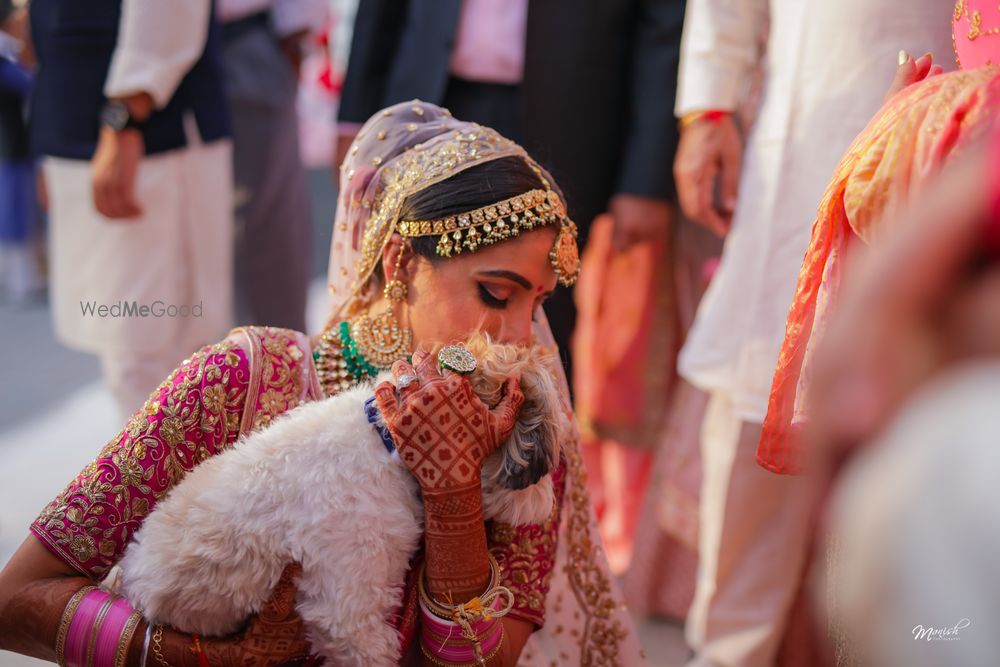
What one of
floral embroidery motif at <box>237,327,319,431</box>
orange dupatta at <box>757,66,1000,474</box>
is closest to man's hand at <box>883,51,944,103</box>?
orange dupatta at <box>757,66,1000,474</box>

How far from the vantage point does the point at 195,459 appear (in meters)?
1.60

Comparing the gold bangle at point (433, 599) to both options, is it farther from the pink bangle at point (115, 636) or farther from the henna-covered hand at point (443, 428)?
the pink bangle at point (115, 636)

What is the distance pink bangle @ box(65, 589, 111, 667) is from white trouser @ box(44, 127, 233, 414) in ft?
5.96

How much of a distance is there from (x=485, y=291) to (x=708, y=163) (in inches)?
46.8

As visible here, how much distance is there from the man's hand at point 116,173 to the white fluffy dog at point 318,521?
1.88 metres

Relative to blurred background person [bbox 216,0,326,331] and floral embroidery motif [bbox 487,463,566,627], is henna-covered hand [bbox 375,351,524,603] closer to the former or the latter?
floral embroidery motif [bbox 487,463,566,627]

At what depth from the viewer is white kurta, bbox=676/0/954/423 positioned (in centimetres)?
214

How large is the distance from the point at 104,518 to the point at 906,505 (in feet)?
4.14

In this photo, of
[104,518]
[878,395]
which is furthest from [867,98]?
[104,518]

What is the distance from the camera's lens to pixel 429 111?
75.6 inches

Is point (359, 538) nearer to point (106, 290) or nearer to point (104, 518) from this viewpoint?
point (104, 518)

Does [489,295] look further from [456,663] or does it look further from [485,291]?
[456,663]

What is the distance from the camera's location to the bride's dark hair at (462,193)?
1687 mm

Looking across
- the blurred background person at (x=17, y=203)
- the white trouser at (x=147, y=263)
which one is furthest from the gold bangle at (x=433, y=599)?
the blurred background person at (x=17, y=203)
